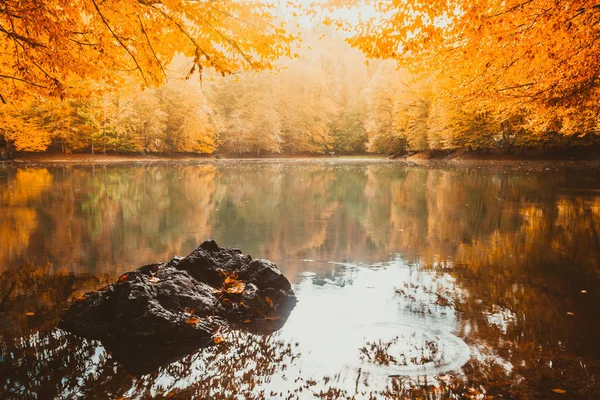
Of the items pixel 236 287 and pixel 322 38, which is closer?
pixel 236 287

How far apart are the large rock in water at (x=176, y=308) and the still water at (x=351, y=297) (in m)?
0.21

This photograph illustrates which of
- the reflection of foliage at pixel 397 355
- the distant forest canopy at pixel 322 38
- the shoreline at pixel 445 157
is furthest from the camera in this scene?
the shoreline at pixel 445 157

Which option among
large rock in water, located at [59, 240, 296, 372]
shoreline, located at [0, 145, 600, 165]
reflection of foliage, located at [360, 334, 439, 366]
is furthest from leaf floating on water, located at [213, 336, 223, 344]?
shoreline, located at [0, 145, 600, 165]

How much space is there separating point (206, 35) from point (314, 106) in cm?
5149

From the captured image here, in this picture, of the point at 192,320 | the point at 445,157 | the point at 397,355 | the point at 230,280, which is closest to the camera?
the point at 397,355

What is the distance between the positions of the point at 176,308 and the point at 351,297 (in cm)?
236

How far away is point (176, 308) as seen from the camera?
514 cm

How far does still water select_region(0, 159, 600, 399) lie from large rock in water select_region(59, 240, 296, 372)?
8.4 inches

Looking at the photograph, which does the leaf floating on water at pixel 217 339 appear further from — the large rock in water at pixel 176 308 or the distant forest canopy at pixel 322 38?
the distant forest canopy at pixel 322 38

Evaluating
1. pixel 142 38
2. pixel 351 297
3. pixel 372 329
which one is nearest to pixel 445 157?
pixel 142 38

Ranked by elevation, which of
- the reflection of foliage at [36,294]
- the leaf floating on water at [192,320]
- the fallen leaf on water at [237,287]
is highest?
the fallen leaf on water at [237,287]

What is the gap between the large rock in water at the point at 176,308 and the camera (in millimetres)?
4637

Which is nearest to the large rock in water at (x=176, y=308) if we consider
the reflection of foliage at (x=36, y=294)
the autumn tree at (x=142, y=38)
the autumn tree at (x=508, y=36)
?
the reflection of foliage at (x=36, y=294)

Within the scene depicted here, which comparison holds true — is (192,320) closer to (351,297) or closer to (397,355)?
→ (351,297)
